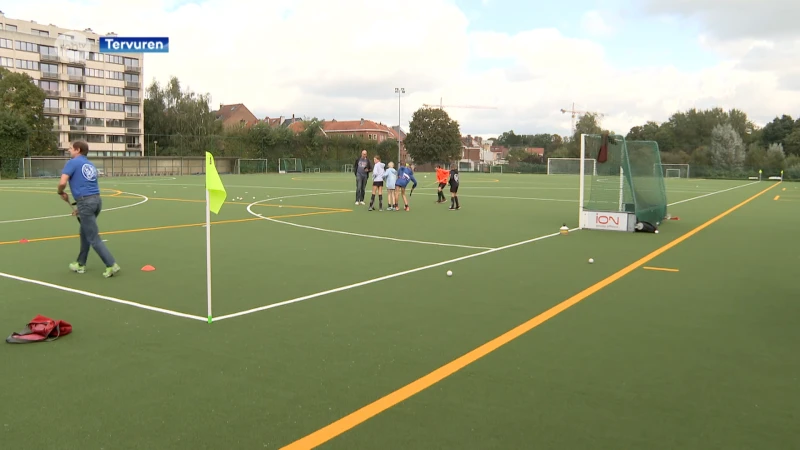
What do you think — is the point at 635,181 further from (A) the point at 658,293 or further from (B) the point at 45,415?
(B) the point at 45,415

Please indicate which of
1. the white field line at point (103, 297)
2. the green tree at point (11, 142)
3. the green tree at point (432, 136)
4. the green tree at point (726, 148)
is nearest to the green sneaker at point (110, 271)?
the white field line at point (103, 297)

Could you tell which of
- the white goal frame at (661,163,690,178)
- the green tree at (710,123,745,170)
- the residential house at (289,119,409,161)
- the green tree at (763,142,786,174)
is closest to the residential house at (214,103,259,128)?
the residential house at (289,119,409,161)

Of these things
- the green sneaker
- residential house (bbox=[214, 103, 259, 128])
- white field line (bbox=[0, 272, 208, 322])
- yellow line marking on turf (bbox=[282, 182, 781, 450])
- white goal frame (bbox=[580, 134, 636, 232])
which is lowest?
yellow line marking on turf (bbox=[282, 182, 781, 450])

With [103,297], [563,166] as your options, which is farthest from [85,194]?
[563,166]

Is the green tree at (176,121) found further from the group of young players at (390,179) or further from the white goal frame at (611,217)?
the white goal frame at (611,217)

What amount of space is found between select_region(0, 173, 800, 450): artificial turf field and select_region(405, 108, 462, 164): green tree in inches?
3908

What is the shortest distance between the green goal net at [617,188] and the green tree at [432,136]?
94.2m

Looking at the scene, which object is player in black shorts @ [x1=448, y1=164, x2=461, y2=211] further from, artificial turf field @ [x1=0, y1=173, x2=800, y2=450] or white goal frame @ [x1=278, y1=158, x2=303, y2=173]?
white goal frame @ [x1=278, y1=158, x2=303, y2=173]

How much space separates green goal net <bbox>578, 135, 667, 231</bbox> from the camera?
16094mm

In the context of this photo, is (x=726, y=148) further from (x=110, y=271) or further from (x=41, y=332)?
(x=41, y=332)

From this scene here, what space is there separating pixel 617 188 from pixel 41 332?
46.2ft

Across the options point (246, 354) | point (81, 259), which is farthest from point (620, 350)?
point (81, 259)

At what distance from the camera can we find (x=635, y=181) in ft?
→ 54.1

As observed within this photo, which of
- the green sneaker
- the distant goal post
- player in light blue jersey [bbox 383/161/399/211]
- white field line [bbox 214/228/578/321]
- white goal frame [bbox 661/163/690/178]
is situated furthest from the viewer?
the distant goal post
